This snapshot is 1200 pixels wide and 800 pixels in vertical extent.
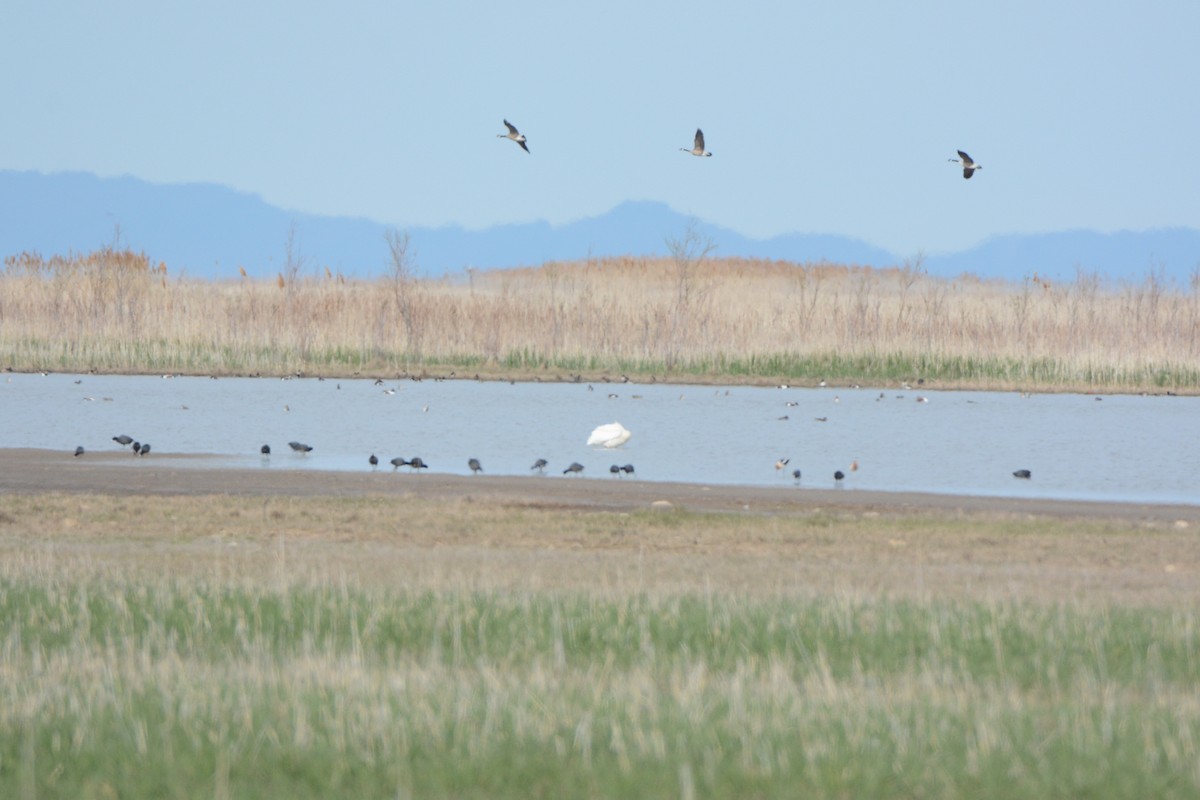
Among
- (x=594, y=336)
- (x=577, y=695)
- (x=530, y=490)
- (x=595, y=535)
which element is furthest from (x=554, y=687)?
(x=594, y=336)

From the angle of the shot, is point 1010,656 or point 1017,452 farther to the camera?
point 1017,452

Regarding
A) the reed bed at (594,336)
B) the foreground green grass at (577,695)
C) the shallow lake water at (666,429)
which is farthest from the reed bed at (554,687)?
the reed bed at (594,336)

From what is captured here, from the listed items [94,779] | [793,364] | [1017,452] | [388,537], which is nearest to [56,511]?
[388,537]

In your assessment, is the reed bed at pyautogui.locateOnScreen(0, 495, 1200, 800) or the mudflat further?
the mudflat

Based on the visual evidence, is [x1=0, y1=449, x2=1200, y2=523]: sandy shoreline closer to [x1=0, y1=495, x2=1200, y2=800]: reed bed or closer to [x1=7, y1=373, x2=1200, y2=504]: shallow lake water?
[x1=7, y1=373, x2=1200, y2=504]: shallow lake water

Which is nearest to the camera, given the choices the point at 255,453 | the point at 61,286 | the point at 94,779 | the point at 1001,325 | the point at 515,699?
the point at 94,779

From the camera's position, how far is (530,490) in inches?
773

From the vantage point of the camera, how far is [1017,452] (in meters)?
25.4

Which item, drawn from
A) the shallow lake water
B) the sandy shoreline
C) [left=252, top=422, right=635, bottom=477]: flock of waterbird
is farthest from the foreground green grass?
the shallow lake water

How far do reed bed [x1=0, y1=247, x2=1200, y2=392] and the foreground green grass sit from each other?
2900 cm

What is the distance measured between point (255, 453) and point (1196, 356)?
A: 79.3ft

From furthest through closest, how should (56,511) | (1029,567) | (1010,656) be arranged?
(56,511) → (1029,567) → (1010,656)

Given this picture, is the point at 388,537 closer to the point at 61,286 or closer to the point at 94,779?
the point at 94,779

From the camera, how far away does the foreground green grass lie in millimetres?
6488
